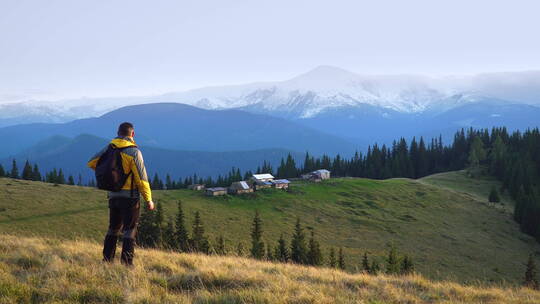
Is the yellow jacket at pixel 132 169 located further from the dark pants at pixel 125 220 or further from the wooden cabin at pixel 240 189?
the wooden cabin at pixel 240 189

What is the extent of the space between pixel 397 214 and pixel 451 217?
44.3ft

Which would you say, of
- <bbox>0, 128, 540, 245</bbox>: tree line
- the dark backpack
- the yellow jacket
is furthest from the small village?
the dark backpack

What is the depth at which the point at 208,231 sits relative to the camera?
68.8 meters

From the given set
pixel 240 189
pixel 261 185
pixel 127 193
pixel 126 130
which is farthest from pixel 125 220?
pixel 261 185

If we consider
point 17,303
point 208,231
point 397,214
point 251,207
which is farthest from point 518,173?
point 17,303

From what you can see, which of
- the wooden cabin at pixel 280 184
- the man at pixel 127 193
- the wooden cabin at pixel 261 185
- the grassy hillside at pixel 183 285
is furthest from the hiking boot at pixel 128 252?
the wooden cabin at pixel 280 184

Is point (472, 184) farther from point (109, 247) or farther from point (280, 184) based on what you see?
point (109, 247)

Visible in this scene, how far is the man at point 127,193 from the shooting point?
32.9 feet

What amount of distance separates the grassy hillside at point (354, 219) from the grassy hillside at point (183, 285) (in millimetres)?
48579

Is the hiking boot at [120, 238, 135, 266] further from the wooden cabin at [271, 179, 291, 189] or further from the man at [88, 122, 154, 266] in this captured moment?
the wooden cabin at [271, 179, 291, 189]

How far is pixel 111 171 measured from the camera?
9.72 metres

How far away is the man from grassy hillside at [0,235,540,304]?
83 centimetres

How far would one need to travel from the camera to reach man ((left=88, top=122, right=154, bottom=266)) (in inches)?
395

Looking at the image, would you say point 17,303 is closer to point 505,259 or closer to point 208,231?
point 208,231
